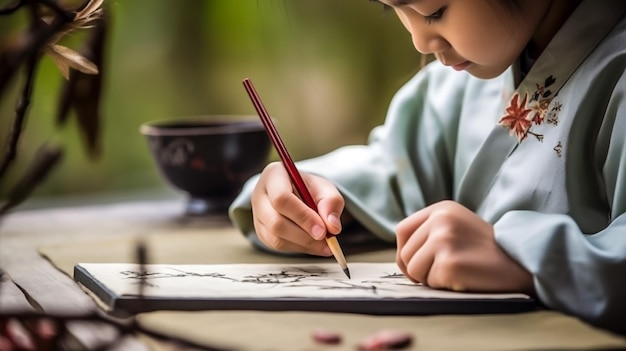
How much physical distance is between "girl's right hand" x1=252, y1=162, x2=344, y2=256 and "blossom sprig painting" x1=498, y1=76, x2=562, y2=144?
0.57 ft

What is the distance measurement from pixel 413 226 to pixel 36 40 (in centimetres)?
35

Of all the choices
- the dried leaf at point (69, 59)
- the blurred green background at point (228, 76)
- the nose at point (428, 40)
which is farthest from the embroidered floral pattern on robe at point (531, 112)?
the blurred green background at point (228, 76)

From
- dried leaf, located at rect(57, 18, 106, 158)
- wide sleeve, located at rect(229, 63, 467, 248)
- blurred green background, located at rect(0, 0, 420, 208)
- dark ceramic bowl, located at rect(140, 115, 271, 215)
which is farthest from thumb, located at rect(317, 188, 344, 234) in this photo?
blurred green background, located at rect(0, 0, 420, 208)

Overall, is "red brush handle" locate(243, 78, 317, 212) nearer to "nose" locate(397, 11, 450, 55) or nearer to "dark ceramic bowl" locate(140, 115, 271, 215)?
"nose" locate(397, 11, 450, 55)

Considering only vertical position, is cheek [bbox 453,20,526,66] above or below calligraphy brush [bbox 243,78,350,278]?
above

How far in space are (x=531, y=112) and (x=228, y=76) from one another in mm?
1030

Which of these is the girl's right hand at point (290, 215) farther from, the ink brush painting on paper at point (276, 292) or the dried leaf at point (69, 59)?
the dried leaf at point (69, 59)

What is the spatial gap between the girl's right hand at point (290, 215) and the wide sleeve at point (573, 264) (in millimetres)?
167

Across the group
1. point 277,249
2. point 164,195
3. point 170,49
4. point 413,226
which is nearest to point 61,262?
point 277,249

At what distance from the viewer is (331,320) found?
629 mm

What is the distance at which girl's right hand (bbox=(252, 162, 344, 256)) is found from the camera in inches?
31.6

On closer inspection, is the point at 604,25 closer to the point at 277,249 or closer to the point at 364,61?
the point at 277,249

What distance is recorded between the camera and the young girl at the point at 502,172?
2.22 feet

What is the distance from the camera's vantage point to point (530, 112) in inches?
33.6
